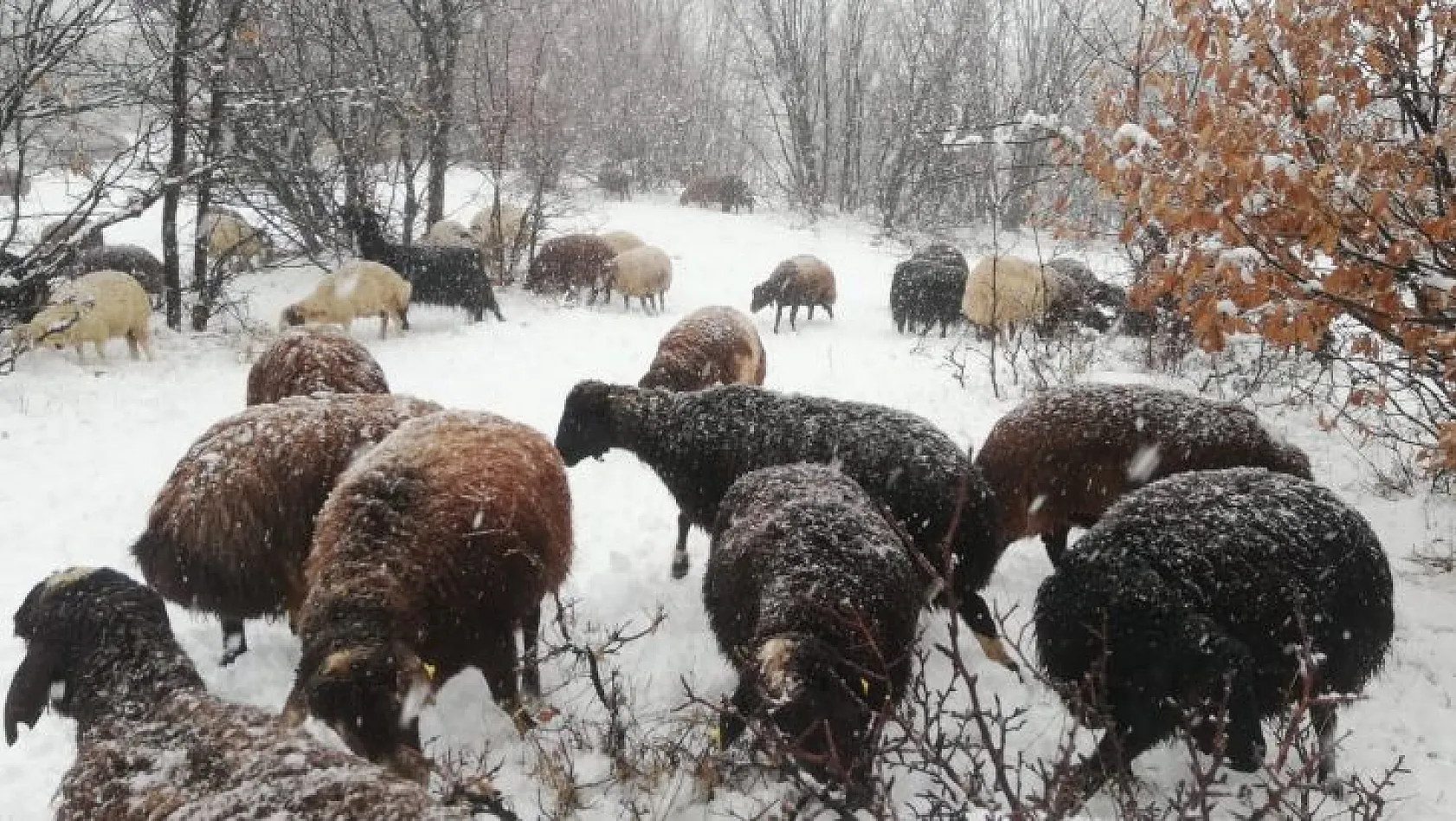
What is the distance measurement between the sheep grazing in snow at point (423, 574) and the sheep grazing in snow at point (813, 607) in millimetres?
824

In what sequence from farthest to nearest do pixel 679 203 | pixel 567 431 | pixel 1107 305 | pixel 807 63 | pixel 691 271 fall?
pixel 807 63, pixel 679 203, pixel 691 271, pixel 1107 305, pixel 567 431

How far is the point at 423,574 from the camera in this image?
2.92m

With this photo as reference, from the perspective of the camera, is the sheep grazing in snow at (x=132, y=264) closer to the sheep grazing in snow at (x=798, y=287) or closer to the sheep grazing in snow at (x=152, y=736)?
the sheep grazing in snow at (x=798, y=287)

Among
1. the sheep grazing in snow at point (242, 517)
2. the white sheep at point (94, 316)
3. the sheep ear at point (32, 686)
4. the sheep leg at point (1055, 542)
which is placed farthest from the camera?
the white sheep at point (94, 316)

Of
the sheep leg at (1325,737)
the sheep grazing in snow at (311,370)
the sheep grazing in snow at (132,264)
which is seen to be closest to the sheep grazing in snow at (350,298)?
the sheep grazing in snow at (132,264)

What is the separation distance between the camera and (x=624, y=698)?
3119 mm

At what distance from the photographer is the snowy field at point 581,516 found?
3.16 m

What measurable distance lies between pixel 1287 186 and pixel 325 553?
12.4 ft

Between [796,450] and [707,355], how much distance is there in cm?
319

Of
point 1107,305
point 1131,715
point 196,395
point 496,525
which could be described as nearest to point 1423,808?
point 1131,715

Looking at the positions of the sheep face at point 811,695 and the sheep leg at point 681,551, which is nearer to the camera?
the sheep face at point 811,695

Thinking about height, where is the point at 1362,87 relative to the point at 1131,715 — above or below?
above

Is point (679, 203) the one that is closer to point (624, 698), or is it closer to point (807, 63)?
point (807, 63)

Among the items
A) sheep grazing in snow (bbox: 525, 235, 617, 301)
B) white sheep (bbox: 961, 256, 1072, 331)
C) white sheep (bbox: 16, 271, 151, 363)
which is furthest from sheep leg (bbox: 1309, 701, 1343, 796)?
sheep grazing in snow (bbox: 525, 235, 617, 301)
